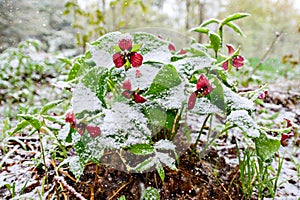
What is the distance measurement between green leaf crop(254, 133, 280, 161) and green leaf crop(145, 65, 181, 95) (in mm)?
232

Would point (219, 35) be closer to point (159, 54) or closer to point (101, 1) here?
point (159, 54)

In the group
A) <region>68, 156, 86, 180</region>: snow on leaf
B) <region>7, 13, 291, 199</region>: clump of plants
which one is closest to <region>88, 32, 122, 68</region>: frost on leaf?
<region>7, 13, 291, 199</region>: clump of plants

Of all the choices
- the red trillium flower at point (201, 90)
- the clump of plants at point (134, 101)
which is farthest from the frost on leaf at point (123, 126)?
the red trillium flower at point (201, 90)

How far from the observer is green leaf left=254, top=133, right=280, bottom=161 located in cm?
68

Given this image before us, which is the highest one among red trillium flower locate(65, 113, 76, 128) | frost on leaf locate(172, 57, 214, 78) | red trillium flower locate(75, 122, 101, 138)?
frost on leaf locate(172, 57, 214, 78)

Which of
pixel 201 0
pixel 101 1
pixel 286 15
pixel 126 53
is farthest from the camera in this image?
pixel 286 15

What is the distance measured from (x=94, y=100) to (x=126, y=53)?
0.39 ft

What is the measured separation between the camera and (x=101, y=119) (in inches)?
26.7

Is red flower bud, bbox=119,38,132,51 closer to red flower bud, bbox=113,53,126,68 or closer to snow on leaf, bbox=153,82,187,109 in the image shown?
red flower bud, bbox=113,53,126,68

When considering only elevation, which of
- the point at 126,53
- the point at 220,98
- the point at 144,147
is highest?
the point at 126,53

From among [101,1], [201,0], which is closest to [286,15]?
[201,0]

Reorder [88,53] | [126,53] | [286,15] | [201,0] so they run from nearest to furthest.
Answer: [126,53] → [88,53] → [201,0] → [286,15]

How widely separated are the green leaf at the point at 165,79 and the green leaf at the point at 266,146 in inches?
9.1

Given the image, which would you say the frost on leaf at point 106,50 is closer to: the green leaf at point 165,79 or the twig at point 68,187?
the green leaf at point 165,79
